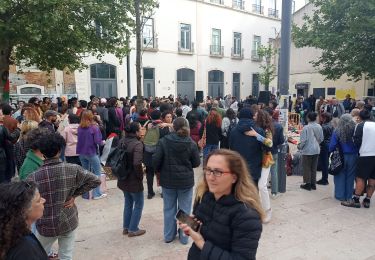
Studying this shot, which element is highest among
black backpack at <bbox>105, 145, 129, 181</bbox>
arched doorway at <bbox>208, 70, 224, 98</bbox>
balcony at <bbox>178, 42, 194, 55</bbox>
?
balcony at <bbox>178, 42, 194, 55</bbox>

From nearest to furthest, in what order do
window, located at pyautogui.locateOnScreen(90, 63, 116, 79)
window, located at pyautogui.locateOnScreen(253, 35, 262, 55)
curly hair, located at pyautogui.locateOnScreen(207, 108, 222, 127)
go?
curly hair, located at pyautogui.locateOnScreen(207, 108, 222, 127), window, located at pyautogui.locateOnScreen(90, 63, 116, 79), window, located at pyautogui.locateOnScreen(253, 35, 262, 55)

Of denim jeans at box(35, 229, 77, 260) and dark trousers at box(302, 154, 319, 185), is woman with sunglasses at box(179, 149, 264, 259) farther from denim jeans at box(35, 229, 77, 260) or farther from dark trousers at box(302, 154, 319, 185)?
dark trousers at box(302, 154, 319, 185)

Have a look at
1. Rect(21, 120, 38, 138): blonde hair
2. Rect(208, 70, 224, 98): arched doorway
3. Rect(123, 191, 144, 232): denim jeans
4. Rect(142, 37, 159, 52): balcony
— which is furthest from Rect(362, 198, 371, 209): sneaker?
Rect(208, 70, 224, 98): arched doorway

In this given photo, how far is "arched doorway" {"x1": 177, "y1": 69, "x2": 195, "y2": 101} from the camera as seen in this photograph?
2858cm

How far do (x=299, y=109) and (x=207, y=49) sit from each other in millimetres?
12633

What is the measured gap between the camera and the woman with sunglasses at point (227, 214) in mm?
2170

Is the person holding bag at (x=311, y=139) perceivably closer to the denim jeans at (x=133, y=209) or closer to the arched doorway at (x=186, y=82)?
the denim jeans at (x=133, y=209)

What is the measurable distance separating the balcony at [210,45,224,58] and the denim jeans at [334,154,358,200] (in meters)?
24.8

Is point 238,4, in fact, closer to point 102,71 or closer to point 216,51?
point 216,51

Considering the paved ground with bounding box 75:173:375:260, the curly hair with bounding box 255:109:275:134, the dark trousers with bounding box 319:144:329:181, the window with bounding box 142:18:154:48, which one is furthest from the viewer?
the window with bounding box 142:18:154:48

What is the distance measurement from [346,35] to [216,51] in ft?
50.2

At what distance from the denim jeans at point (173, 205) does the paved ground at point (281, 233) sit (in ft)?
0.46

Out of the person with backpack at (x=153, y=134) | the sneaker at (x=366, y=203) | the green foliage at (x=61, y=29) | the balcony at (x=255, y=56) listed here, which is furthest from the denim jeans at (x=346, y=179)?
the balcony at (x=255, y=56)

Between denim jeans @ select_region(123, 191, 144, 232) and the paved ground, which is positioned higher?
denim jeans @ select_region(123, 191, 144, 232)
